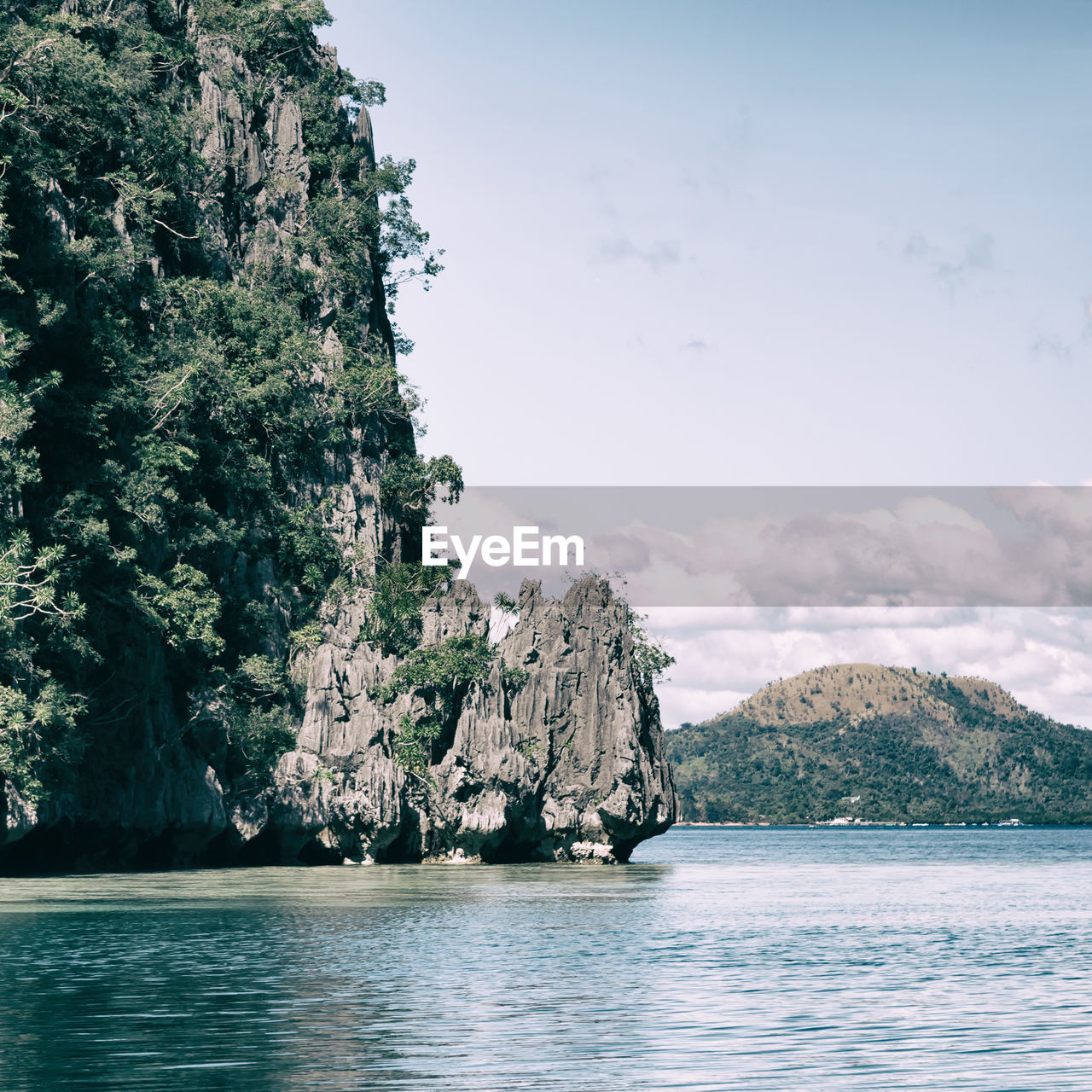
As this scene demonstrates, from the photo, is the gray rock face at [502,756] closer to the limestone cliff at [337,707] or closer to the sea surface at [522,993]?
the limestone cliff at [337,707]

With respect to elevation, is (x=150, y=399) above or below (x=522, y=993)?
above

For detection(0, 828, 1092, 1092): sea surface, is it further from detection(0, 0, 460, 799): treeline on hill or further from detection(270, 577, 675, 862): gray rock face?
detection(270, 577, 675, 862): gray rock face

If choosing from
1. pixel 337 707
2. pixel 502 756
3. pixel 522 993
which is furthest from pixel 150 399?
pixel 522 993

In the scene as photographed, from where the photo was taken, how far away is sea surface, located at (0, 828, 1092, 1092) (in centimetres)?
1411

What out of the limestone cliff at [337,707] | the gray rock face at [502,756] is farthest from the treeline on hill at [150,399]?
the gray rock face at [502,756]

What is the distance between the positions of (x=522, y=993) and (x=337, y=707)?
4362cm

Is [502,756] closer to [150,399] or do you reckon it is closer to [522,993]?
[150,399]

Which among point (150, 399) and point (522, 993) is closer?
point (522, 993)

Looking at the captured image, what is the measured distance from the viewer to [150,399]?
48.2 meters

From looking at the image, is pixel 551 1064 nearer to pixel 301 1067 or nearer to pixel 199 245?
pixel 301 1067

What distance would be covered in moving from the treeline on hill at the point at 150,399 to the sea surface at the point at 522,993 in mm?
8447


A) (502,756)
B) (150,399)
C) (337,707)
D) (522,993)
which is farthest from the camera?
(502,756)

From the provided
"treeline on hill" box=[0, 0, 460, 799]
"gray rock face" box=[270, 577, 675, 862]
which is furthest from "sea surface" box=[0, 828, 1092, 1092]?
"gray rock face" box=[270, 577, 675, 862]

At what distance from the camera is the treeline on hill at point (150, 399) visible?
136 feet
